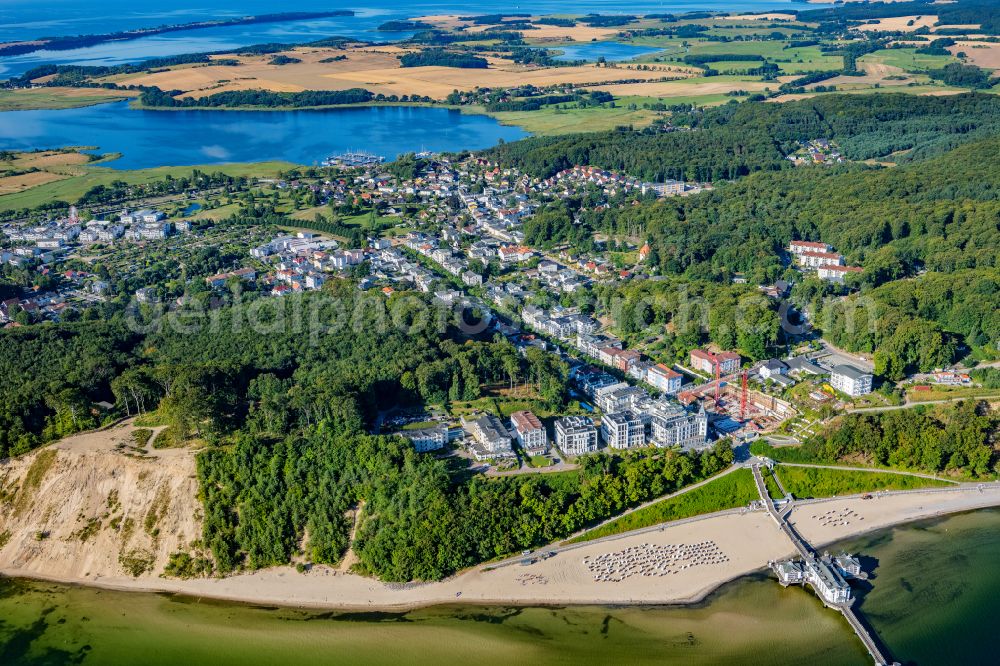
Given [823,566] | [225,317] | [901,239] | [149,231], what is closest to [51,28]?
[149,231]

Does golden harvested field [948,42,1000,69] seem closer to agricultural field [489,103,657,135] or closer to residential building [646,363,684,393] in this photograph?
agricultural field [489,103,657,135]

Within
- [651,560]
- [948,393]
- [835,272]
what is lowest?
[651,560]

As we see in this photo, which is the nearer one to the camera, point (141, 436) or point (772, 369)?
point (141, 436)

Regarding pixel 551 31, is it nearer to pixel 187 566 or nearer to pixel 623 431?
pixel 623 431

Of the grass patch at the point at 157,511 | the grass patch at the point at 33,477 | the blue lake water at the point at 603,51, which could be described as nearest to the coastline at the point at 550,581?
the grass patch at the point at 157,511

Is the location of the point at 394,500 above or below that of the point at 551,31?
below

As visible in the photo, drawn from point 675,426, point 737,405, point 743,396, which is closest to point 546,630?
point 675,426

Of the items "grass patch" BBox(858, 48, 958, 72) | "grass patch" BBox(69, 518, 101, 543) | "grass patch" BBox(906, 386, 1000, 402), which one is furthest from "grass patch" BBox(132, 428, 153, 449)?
"grass patch" BBox(858, 48, 958, 72)

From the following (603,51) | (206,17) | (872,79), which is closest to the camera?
(872,79)
